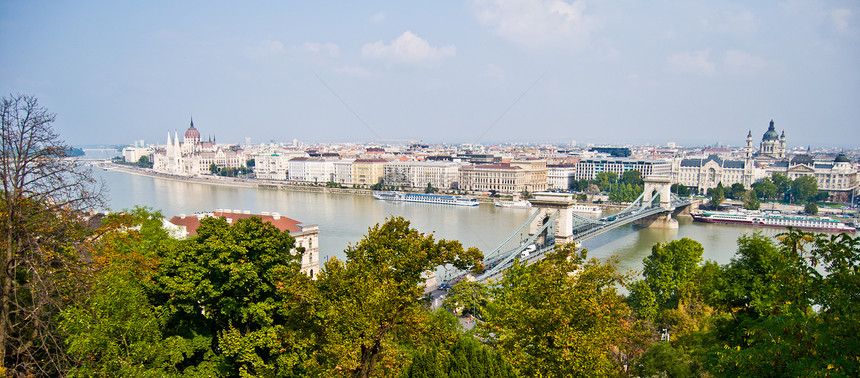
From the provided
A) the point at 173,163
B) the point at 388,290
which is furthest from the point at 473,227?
the point at 173,163

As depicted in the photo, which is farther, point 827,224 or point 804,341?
point 827,224

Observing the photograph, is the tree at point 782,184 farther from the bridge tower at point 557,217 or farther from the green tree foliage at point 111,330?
the green tree foliage at point 111,330

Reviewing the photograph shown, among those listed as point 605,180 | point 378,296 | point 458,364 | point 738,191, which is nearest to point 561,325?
point 458,364

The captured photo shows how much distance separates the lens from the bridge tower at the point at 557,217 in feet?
45.3

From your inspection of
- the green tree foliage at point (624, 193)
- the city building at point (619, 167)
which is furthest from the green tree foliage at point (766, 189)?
the city building at point (619, 167)

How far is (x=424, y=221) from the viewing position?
22719mm

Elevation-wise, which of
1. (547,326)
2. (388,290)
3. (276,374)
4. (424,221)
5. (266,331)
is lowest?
(424,221)

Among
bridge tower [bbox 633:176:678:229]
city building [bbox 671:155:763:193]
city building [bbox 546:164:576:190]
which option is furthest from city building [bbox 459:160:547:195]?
bridge tower [bbox 633:176:678:229]

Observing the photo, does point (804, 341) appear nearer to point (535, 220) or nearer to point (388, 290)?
point (388, 290)

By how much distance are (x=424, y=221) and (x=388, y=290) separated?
18983 mm

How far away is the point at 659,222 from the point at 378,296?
22.1 meters

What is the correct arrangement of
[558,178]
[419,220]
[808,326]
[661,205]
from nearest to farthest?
[808,326] < [419,220] < [661,205] < [558,178]

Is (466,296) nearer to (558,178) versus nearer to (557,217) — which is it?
(557,217)

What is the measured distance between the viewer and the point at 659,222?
2341 centimetres
